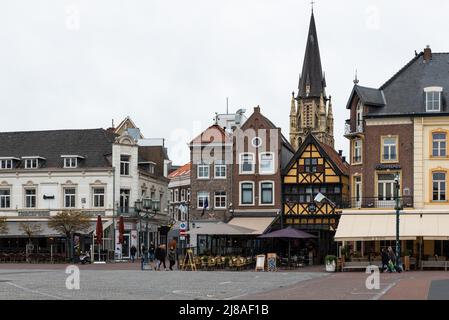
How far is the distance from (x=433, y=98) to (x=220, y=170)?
19285 millimetres

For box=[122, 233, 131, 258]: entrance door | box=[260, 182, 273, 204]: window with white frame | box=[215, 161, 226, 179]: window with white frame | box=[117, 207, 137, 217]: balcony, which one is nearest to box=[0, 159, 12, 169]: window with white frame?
box=[117, 207, 137, 217]: balcony

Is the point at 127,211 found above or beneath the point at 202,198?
beneath

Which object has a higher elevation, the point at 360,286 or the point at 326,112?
the point at 326,112

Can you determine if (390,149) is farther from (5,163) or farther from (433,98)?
(5,163)

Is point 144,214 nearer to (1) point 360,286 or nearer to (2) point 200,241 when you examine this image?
(2) point 200,241

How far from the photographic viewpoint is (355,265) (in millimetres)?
48844

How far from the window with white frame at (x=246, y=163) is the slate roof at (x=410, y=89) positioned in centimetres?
1180

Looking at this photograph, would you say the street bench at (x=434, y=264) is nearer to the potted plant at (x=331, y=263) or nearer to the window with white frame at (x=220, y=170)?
the potted plant at (x=331, y=263)

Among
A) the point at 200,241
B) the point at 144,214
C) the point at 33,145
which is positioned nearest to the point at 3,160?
the point at 33,145

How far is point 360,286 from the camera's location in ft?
104

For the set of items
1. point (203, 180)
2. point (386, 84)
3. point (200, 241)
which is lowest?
point (200, 241)

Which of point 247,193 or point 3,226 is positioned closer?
point 247,193

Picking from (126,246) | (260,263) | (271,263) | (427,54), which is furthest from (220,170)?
(271,263)
